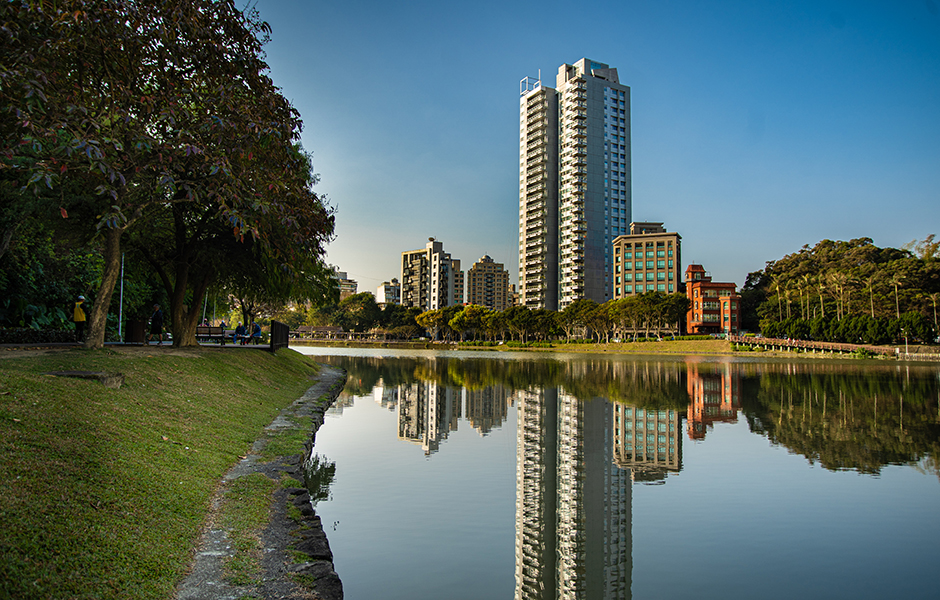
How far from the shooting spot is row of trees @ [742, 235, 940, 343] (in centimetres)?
7306

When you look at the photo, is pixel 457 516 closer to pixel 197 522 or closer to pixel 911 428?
pixel 197 522

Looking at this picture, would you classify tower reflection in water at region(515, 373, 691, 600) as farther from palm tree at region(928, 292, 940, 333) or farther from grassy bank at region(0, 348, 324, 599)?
palm tree at region(928, 292, 940, 333)

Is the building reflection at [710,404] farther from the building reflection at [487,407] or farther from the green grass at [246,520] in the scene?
the green grass at [246,520]

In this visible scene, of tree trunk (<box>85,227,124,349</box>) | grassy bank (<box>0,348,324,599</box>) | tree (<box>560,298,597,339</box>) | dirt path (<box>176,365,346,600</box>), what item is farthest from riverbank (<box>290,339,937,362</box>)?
dirt path (<box>176,365,346,600</box>)

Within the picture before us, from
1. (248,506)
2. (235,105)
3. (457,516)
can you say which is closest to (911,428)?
(457,516)

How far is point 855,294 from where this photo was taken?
88062 millimetres

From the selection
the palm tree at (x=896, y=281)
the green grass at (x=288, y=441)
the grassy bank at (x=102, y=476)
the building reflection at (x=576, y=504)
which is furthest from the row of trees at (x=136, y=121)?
the palm tree at (x=896, y=281)

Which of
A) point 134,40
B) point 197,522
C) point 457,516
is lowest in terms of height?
point 457,516

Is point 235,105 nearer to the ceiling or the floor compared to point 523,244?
nearer to the floor

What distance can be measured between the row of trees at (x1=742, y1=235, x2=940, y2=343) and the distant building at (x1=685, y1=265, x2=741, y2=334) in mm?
5167

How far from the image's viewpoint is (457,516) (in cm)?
947

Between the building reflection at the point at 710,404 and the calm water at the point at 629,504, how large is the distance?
0.67ft

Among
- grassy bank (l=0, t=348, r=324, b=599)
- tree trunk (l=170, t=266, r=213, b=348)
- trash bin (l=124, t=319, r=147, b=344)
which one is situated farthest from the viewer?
trash bin (l=124, t=319, r=147, b=344)

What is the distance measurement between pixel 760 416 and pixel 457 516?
1593 centimetres
